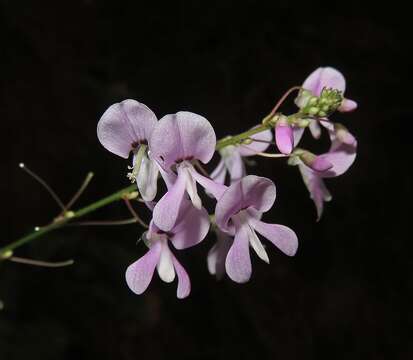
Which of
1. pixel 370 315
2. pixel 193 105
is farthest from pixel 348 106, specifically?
pixel 370 315

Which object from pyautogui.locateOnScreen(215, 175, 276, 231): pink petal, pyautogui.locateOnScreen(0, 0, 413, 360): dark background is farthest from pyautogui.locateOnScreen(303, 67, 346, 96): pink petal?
pyautogui.locateOnScreen(0, 0, 413, 360): dark background

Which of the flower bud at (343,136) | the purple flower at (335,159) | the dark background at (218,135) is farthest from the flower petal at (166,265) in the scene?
the dark background at (218,135)

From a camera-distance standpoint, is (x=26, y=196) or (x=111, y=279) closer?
(x=111, y=279)

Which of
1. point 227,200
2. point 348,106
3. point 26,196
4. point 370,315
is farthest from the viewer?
point 370,315

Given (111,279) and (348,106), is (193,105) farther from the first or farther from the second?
(348,106)

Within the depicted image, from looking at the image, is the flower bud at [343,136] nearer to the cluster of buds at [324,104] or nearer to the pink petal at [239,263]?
the cluster of buds at [324,104]

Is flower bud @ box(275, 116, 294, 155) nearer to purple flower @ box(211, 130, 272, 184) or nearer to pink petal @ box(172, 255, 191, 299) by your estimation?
purple flower @ box(211, 130, 272, 184)

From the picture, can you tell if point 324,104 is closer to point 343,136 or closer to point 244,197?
point 343,136

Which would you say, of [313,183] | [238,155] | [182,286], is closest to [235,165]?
[238,155]
